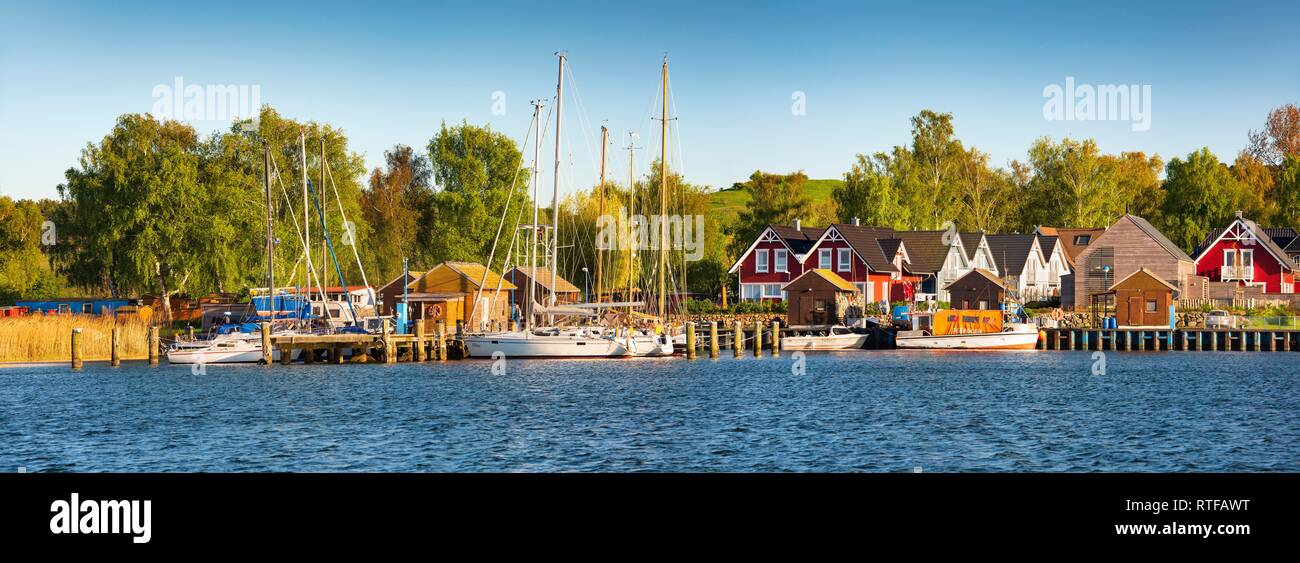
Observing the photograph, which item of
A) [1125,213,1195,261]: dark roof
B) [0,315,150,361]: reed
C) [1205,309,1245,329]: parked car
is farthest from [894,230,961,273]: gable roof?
[0,315,150,361]: reed

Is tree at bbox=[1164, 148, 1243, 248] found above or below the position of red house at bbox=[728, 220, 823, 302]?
above

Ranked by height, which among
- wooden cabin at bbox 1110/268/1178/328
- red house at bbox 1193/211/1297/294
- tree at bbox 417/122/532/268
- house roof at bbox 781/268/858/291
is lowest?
wooden cabin at bbox 1110/268/1178/328

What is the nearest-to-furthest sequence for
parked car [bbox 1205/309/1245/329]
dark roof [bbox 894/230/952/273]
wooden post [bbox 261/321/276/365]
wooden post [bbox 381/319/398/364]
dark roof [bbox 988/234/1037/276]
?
wooden post [bbox 261/321/276/365] < wooden post [bbox 381/319/398/364] < parked car [bbox 1205/309/1245/329] < dark roof [bbox 894/230/952/273] < dark roof [bbox 988/234/1037/276]

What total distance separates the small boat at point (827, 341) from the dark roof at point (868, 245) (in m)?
15.4

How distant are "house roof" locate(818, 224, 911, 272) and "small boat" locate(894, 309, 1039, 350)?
16383 mm

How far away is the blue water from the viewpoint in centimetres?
3162

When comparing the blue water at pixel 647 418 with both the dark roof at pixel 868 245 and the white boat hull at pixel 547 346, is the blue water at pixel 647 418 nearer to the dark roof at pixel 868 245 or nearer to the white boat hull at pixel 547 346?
the white boat hull at pixel 547 346

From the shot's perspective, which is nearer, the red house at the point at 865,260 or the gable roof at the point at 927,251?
the red house at the point at 865,260

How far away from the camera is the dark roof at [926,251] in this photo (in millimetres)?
110688

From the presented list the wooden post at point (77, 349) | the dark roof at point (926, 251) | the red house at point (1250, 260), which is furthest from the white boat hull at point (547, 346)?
the red house at point (1250, 260)

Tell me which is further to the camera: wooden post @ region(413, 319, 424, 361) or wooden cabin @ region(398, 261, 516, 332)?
wooden cabin @ region(398, 261, 516, 332)

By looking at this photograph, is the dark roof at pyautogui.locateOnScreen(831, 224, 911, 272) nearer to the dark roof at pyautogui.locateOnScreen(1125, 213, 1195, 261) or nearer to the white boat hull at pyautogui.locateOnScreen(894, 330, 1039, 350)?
the white boat hull at pyautogui.locateOnScreen(894, 330, 1039, 350)

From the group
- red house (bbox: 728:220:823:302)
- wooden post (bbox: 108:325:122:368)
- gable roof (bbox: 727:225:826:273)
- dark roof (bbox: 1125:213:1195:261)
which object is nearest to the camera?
wooden post (bbox: 108:325:122:368)
